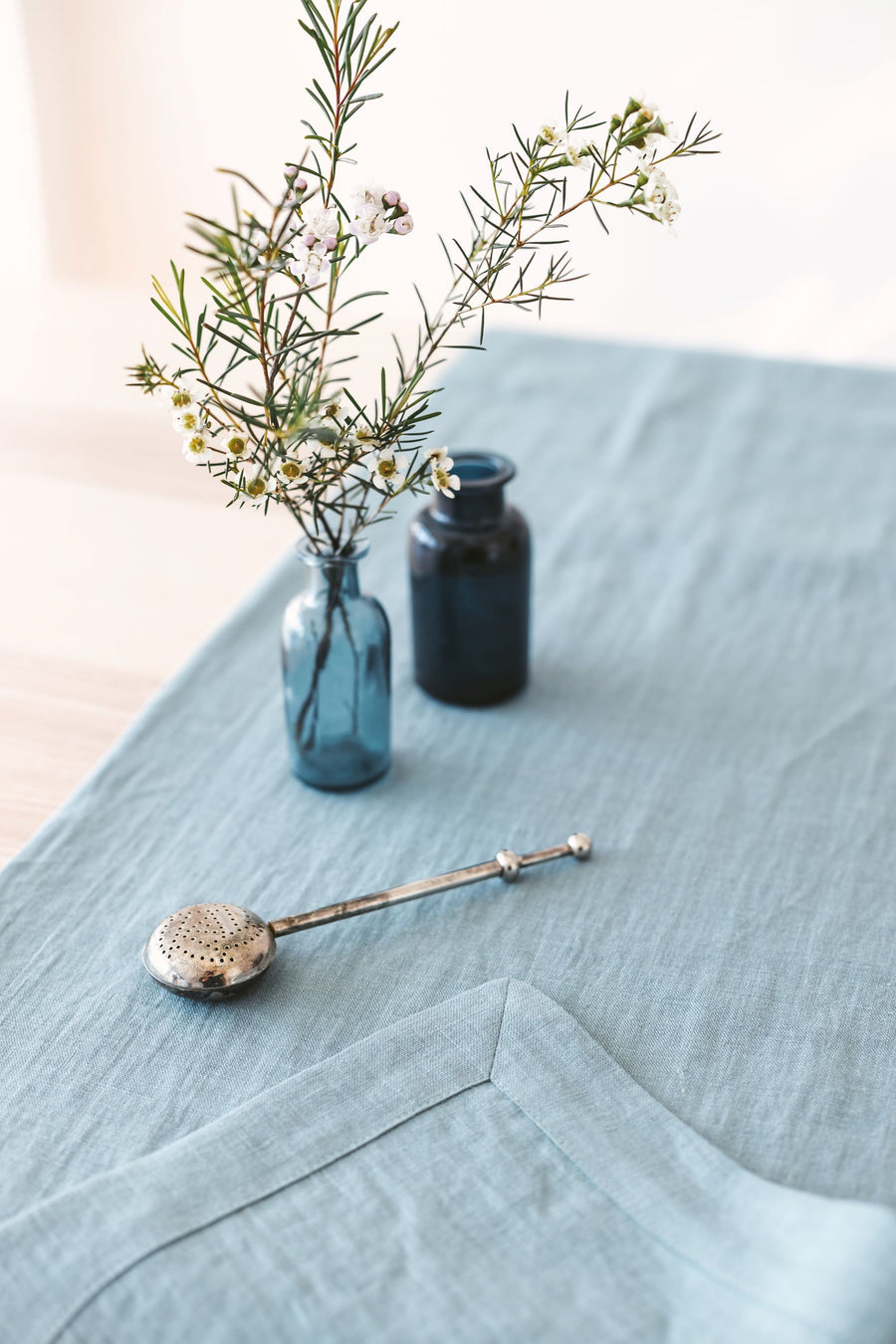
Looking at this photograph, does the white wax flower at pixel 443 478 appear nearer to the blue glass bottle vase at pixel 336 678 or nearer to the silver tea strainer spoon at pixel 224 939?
the blue glass bottle vase at pixel 336 678

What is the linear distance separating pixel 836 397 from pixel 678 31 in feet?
5.44

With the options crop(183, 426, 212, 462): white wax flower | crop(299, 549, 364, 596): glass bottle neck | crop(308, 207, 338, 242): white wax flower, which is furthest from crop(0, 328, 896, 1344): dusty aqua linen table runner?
crop(308, 207, 338, 242): white wax flower

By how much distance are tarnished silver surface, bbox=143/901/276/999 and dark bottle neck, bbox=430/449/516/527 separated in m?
0.30

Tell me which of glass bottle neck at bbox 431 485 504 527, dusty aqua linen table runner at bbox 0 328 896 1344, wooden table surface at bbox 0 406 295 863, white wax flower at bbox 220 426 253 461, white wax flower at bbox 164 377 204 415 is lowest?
dusty aqua linen table runner at bbox 0 328 896 1344

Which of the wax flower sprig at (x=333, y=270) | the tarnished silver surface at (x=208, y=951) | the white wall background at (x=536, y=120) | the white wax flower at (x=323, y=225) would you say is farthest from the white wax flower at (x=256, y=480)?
the white wall background at (x=536, y=120)

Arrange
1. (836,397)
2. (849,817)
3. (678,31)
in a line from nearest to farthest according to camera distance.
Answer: (849,817)
(836,397)
(678,31)

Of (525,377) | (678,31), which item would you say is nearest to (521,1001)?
(525,377)

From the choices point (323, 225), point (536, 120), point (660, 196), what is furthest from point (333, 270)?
point (536, 120)

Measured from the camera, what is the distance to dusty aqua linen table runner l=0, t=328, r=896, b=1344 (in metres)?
0.52

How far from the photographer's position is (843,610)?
3.43 feet

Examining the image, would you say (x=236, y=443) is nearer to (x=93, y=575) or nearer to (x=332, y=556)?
(x=332, y=556)

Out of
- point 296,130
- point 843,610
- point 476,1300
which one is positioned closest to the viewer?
point 476,1300

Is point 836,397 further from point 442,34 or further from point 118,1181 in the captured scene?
point 442,34

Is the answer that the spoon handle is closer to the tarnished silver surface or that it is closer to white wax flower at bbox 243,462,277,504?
the tarnished silver surface
